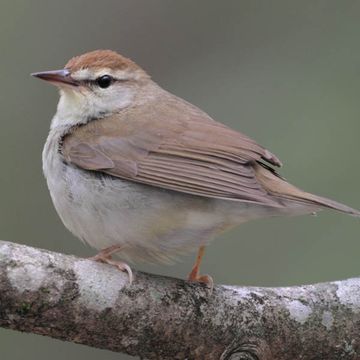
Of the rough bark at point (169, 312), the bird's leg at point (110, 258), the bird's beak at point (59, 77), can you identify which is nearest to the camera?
the rough bark at point (169, 312)

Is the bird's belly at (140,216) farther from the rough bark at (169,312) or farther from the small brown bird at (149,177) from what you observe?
the rough bark at (169,312)

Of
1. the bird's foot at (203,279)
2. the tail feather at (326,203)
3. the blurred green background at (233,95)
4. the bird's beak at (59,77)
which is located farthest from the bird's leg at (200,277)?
the bird's beak at (59,77)

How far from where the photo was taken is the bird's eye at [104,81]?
18.3 ft

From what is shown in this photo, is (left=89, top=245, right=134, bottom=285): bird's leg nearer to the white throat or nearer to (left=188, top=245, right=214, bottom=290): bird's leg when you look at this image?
(left=188, top=245, right=214, bottom=290): bird's leg

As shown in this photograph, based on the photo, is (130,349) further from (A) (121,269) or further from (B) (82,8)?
(B) (82,8)

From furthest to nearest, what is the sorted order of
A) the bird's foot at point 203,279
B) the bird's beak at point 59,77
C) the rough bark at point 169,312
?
the bird's beak at point 59,77
the bird's foot at point 203,279
the rough bark at point 169,312

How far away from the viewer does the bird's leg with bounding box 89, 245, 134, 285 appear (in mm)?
4367

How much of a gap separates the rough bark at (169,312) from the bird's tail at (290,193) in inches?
19.1

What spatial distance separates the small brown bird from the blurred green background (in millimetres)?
1187

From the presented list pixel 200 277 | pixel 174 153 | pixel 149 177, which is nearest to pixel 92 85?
pixel 174 153

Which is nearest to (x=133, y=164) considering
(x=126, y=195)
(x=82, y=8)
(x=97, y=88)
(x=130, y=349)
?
(x=126, y=195)

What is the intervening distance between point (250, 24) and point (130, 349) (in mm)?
4450

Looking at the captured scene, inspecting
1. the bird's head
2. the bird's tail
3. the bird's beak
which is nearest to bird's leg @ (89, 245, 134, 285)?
the bird's tail

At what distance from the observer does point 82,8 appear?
838 cm
